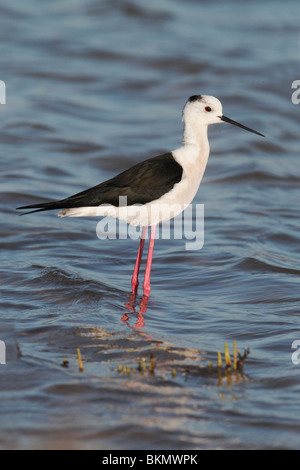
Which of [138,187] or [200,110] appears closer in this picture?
[138,187]

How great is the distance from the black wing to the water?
744 mm

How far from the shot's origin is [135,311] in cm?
612

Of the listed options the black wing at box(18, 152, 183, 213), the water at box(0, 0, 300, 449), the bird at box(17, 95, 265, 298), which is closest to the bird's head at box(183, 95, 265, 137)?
the bird at box(17, 95, 265, 298)

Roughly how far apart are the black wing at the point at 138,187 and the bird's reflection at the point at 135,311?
0.77 m

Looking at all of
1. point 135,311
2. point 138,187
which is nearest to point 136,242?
point 138,187

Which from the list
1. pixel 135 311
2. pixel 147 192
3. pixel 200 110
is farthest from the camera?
pixel 200 110

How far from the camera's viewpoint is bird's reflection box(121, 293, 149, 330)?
5.83 metres

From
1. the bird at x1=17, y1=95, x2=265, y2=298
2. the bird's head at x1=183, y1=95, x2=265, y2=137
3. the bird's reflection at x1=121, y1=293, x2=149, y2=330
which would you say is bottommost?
the bird's reflection at x1=121, y1=293, x2=149, y2=330

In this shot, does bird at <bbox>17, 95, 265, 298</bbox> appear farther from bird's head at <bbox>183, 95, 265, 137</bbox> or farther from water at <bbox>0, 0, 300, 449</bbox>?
water at <bbox>0, 0, 300, 449</bbox>

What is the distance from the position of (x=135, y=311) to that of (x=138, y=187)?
96 centimetres

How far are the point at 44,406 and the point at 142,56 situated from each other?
1077cm

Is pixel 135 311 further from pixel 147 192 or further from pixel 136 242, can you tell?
pixel 136 242

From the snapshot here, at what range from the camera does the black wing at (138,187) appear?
20.4ft

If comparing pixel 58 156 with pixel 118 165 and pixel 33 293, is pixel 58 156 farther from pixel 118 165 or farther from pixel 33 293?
pixel 33 293
